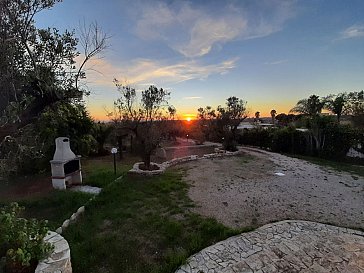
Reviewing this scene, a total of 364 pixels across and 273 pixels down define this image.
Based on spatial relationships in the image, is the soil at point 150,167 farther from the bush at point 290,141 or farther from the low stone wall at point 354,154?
the low stone wall at point 354,154

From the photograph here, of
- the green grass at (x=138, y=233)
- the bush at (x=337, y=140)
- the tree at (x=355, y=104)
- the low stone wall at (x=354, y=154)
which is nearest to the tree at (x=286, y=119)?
A: the tree at (x=355, y=104)

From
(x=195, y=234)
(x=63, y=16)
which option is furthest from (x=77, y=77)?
(x=195, y=234)

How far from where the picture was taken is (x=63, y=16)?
6621 millimetres

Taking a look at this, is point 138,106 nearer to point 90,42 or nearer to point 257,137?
point 257,137

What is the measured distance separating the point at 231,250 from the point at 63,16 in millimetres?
7420

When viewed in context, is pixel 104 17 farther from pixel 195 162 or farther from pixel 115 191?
pixel 195 162

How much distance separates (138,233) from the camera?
17.8 ft

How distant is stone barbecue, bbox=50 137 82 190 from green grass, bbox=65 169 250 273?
2.08 m

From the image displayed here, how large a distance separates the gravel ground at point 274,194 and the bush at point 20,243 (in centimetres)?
395

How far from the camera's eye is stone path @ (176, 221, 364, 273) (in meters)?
4.19

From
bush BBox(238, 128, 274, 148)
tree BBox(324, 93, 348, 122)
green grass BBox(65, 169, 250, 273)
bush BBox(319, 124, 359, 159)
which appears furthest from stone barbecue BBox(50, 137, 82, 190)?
tree BBox(324, 93, 348, 122)

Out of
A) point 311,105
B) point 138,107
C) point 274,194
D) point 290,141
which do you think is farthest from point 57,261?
point 311,105

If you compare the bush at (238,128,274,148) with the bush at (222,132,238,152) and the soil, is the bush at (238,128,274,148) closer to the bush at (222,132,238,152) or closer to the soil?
the bush at (222,132,238,152)

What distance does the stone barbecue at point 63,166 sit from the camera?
8.78 meters
